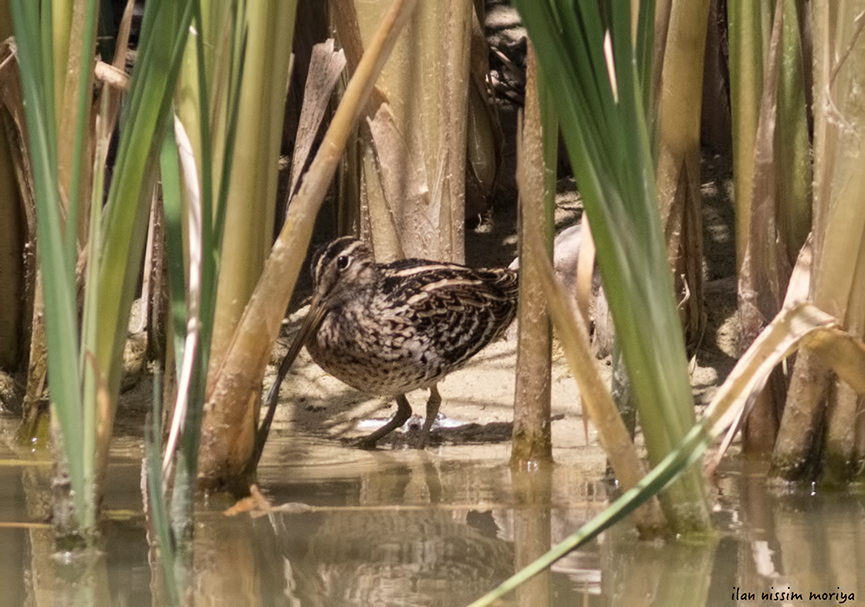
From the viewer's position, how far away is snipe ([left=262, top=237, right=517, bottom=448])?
4.33 meters

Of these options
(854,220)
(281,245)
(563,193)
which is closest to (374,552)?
(281,245)

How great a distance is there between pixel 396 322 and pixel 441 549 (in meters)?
1.94

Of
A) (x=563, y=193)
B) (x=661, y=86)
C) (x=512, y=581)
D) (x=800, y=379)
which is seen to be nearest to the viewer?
(x=512, y=581)

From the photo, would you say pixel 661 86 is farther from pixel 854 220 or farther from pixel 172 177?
pixel 172 177

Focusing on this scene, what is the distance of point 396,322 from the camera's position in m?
4.46

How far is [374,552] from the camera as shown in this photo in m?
2.54

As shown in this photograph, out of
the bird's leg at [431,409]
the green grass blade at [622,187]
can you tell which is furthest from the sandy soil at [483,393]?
the green grass blade at [622,187]

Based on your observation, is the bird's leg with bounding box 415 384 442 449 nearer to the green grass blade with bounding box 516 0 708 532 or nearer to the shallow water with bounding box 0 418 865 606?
the shallow water with bounding box 0 418 865 606

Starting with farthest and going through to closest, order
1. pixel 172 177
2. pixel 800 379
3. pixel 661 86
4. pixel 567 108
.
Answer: pixel 661 86, pixel 800 379, pixel 172 177, pixel 567 108

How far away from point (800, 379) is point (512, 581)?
4.74 ft

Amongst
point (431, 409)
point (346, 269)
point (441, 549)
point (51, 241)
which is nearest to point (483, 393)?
point (431, 409)

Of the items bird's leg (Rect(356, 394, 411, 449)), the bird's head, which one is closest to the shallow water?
bird's leg (Rect(356, 394, 411, 449))

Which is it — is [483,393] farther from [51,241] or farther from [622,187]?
[51,241]

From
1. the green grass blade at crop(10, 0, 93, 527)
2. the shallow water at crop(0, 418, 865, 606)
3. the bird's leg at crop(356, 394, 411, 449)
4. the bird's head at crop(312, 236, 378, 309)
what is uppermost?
the green grass blade at crop(10, 0, 93, 527)
